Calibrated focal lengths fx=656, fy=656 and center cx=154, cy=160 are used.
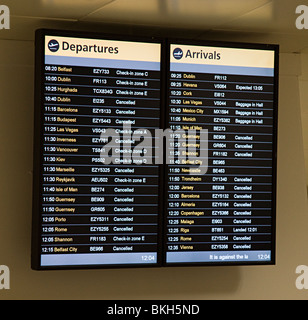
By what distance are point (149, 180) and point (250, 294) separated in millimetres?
1011

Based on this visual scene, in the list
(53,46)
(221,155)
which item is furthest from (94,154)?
(221,155)

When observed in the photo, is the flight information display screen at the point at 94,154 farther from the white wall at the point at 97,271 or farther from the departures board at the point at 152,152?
the white wall at the point at 97,271

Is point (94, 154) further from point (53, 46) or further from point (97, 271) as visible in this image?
point (97, 271)

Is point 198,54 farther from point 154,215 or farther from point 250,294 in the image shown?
point 250,294

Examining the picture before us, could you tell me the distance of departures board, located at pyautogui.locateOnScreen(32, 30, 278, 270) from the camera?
3.45 meters

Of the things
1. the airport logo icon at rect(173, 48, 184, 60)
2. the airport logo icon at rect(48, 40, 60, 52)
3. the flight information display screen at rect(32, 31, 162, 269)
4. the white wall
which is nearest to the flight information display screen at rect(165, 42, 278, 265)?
the airport logo icon at rect(173, 48, 184, 60)

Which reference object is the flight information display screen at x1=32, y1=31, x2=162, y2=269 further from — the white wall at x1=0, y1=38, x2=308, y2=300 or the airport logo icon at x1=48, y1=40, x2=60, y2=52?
the white wall at x1=0, y1=38, x2=308, y2=300

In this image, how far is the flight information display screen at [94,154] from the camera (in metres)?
3.43

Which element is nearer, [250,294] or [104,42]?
[104,42]

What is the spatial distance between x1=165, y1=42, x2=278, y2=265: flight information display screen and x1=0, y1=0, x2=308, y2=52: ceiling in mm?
134

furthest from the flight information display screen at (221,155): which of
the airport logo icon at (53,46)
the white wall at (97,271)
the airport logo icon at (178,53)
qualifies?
the airport logo icon at (53,46)
